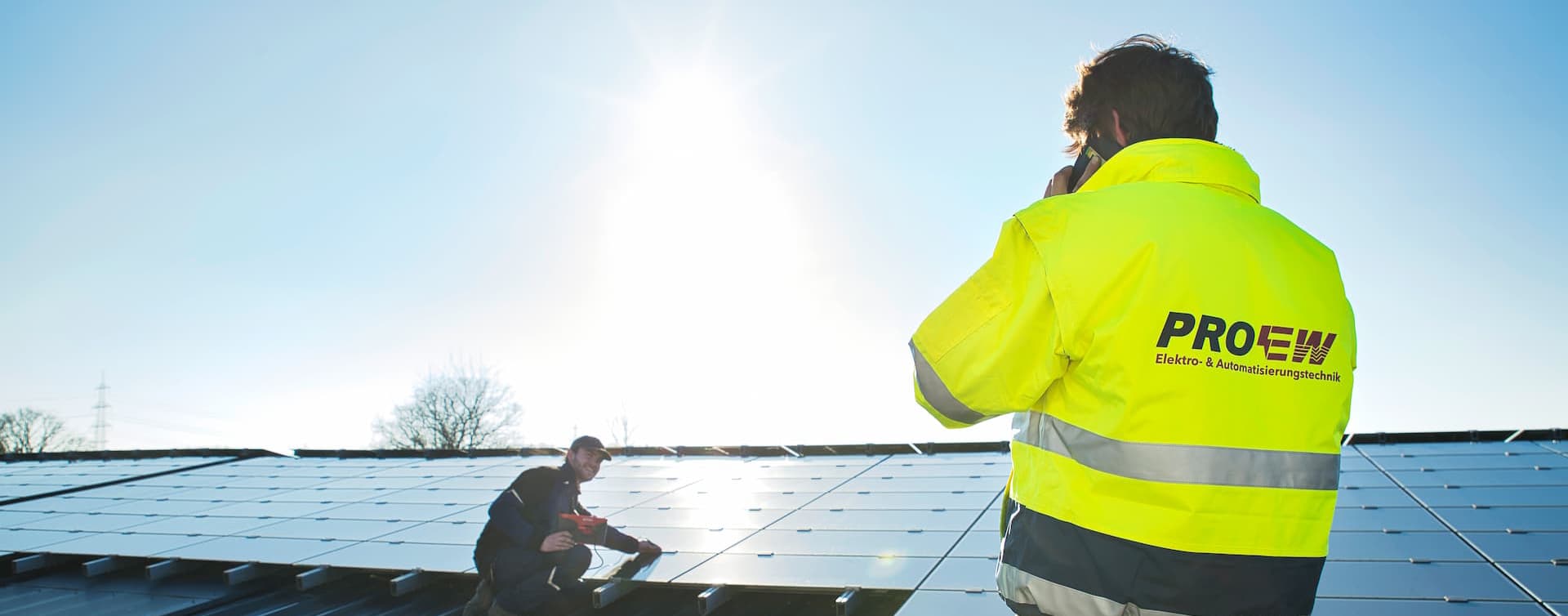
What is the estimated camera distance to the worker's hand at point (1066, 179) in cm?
195

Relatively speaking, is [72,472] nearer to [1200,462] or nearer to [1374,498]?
[1374,498]

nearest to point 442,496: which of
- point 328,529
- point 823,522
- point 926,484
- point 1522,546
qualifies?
point 328,529

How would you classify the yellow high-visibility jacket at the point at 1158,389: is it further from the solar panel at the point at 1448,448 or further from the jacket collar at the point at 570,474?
the solar panel at the point at 1448,448

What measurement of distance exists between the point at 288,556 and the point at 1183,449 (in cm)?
717

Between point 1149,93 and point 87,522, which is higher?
point 1149,93

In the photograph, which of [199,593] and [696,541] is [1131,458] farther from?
[199,593]

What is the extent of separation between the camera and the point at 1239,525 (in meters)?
1.61

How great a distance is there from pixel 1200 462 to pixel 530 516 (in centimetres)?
508

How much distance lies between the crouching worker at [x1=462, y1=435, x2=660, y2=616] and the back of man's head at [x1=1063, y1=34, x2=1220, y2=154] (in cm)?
467

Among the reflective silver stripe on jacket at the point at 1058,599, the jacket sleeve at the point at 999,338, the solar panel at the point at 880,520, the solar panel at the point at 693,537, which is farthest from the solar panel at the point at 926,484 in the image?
the jacket sleeve at the point at 999,338

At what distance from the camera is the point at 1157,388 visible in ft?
5.28

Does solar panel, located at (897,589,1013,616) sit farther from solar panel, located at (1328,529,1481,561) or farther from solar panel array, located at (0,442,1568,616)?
solar panel, located at (1328,529,1481,561)

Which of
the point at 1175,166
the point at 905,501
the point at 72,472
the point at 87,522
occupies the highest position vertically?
the point at 72,472

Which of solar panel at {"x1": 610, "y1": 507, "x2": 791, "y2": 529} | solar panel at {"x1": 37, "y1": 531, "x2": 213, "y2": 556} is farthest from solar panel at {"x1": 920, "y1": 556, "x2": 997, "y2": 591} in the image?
solar panel at {"x1": 37, "y1": 531, "x2": 213, "y2": 556}
